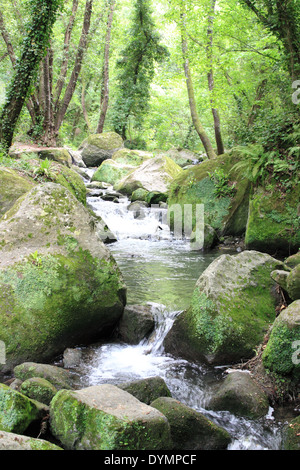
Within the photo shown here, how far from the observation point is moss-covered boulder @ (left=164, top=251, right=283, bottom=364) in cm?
470

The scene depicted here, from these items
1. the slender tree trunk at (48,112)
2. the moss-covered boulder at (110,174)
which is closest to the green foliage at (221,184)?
the moss-covered boulder at (110,174)

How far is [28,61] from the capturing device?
42.3 feet

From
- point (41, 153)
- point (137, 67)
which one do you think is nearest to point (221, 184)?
point (41, 153)

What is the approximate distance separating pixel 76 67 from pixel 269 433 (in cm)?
1846

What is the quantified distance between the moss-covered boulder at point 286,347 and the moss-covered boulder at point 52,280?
2228 mm

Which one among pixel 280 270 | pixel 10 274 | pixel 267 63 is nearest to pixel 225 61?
pixel 267 63

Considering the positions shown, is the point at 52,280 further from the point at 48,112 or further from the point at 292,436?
the point at 48,112

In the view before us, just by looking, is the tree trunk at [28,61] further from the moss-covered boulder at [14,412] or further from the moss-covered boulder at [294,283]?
the moss-covered boulder at [14,412]

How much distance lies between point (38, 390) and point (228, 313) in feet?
8.07

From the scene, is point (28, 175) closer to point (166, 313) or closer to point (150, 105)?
point (166, 313)

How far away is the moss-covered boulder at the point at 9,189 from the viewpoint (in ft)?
26.9

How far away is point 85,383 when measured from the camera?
14.3 ft

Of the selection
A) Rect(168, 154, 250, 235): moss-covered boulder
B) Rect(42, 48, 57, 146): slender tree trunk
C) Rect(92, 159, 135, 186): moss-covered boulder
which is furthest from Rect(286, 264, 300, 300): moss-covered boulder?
Rect(42, 48, 57, 146): slender tree trunk

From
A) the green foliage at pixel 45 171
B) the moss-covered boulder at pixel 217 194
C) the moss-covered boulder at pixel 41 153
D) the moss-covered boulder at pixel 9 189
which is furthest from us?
the moss-covered boulder at pixel 41 153
